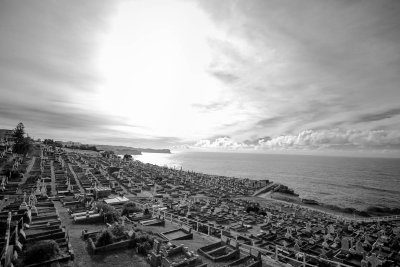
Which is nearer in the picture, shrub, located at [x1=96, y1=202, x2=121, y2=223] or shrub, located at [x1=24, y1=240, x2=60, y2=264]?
shrub, located at [x1=24, y1=240, x2=60, y2=264]

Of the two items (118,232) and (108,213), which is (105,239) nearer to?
(118,232)

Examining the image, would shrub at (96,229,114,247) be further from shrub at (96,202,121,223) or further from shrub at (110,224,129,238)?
shrub at (96,202,121,223)

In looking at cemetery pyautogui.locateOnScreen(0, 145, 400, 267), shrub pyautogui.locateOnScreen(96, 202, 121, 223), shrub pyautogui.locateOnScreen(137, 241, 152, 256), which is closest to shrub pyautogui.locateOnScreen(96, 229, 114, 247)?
cemetery pyautogui.locateOnScreen(0, 145, 400, 267)

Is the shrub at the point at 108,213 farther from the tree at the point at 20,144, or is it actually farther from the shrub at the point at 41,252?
the tree at the point at 20,144

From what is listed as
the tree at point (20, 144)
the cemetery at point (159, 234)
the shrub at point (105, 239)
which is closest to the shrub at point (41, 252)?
the cemetery at point (159, 234)

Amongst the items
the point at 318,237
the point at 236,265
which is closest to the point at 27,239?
the point at 236,265

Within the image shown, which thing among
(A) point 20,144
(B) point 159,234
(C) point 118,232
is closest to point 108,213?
(C) point 118,232
